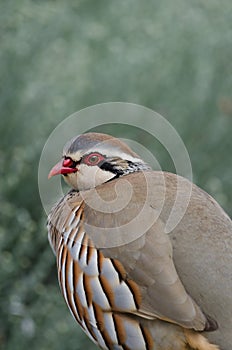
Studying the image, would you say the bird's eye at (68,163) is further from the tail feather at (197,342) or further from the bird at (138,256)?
the tail feather at (197,342)

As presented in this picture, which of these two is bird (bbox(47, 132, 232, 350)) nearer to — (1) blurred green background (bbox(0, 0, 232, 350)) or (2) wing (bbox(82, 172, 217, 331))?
(2) wing (bbox(82, 172, 217, 331))

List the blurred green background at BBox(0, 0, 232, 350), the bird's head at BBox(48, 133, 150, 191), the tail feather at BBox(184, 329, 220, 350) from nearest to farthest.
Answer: the tail feather at BBox(184, 329, 220, 350)
the bird's head at BBox(48, 133, 150, 191)
the blurred green background at BBox(0, 0, 232, 350)

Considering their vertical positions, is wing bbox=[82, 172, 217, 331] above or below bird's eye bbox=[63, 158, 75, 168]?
below

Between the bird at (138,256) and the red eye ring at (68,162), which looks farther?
the red eye ring at (68,162)

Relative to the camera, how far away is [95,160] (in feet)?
8.95

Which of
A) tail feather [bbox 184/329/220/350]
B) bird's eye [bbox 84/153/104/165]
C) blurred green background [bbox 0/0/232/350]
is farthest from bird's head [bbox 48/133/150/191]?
blurred green background [bbox 0/0/232/350]

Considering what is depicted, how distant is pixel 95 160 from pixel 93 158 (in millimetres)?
11

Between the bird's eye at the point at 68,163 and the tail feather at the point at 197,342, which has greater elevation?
the bird's eye at the point at 68,163

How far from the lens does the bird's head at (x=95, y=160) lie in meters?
2.71

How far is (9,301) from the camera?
3988 millimetres

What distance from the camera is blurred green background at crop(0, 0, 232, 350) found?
392cm

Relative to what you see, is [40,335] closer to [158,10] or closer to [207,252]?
[207,252]

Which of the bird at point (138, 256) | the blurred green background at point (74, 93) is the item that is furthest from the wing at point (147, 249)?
the blurred green background at point (74, 93)

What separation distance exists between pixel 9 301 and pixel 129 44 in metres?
2.11
